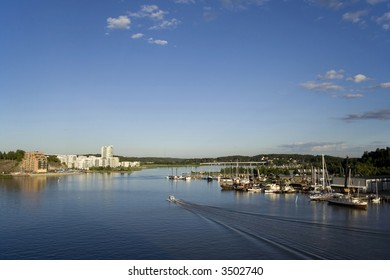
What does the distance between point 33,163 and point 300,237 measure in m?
63.6

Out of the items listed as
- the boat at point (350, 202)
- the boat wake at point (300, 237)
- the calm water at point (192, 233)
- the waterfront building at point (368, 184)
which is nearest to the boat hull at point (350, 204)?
the boat at point (350, 202)

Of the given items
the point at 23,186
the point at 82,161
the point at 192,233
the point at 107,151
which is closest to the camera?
the point at 192,233

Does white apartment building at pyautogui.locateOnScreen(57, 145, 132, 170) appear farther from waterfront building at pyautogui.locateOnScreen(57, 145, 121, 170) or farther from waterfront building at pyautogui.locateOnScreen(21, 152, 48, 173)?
waterfront building at pyautogui.locateOnScreen(21, 152, 48, 173)

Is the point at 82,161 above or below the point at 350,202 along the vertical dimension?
above

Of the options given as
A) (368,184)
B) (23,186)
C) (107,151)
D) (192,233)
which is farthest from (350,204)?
(107,151)

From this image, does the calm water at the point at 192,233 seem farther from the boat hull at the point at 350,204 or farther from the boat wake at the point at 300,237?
the boat hull at the point at 350,204

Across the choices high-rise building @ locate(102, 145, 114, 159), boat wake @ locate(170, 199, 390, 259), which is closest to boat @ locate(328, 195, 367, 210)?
boat wake @ locate(170, 199, 390, 259)

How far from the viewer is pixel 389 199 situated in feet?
75.3

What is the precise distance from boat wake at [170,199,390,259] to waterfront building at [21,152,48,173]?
5743cm

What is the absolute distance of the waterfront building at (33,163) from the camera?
66125mm

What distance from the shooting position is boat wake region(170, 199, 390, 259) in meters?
9.89

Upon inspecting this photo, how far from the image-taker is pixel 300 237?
11.7 metres

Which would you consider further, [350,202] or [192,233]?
[350,202]

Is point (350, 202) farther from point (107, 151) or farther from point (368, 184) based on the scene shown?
point (107, 151)
